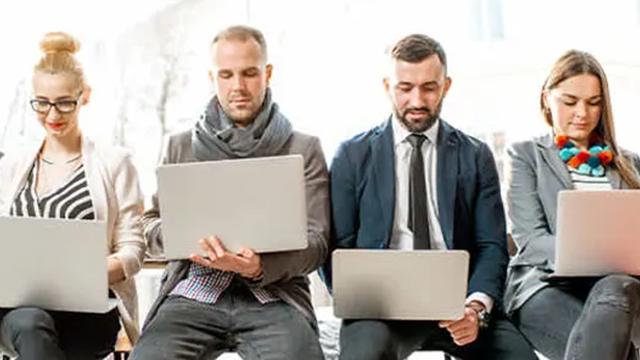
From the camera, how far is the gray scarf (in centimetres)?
201

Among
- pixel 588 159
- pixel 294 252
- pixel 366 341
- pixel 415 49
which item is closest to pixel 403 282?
pixel 366 341

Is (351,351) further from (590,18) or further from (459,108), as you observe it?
(590,18)

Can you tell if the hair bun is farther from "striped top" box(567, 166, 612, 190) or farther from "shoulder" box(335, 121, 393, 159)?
"striped top" box(567, 166, 612, 190)

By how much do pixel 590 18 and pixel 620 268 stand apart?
1318mm

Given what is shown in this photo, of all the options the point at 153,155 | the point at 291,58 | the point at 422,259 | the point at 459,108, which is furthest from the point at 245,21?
the point at 422,259

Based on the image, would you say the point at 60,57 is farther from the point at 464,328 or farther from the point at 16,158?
the point at 464,328

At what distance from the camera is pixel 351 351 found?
1.78 meters

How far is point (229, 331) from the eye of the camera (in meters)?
1.89

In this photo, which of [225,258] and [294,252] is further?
[294,252]

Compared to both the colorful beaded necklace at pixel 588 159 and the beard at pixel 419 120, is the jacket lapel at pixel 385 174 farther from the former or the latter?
the colorful beaded necklace at pixel 588 159

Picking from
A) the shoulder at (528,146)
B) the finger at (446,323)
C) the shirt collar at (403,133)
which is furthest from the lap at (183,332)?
the shoulder at (528,146)

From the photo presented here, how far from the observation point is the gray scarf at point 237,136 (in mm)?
2012

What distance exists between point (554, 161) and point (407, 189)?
0.41 m

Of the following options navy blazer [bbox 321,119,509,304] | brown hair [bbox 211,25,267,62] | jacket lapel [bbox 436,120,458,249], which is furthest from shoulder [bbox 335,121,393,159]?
brown hair [bbox 211,25,267,62]
